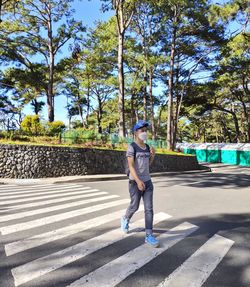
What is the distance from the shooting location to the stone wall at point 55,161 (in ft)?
49.2

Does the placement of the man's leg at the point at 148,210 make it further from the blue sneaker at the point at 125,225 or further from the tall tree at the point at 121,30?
the tall tree at the point at 121,30

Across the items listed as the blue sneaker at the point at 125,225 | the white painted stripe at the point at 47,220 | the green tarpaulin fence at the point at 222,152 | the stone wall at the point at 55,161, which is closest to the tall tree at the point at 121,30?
the stone wall at the point at 55,161

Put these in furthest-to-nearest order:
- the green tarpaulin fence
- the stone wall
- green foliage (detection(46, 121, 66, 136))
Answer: the green tarpaulin fence < green foliage (detection(46, 121, 66, 136)) < the stone wall

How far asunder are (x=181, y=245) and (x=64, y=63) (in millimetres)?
25611

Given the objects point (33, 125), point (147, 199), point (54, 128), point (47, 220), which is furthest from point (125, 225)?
point (33, 125)

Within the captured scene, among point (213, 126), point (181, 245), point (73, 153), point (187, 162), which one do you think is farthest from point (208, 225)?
point (213, 126)

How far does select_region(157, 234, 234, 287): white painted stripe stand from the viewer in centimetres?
313

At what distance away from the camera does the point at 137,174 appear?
4348 millimetres

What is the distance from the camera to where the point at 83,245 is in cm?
423

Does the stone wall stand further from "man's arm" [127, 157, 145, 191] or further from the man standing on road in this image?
"man's arm" [127, 157, 145, 191]

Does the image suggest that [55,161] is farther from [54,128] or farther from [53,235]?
[53,235]

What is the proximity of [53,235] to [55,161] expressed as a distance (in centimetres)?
1153

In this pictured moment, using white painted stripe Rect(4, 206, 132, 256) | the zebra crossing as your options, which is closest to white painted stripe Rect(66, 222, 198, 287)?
the zebra crossing

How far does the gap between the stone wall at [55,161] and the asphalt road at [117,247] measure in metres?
8.22
